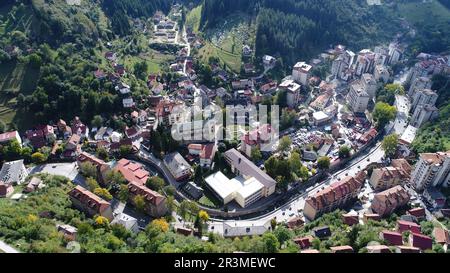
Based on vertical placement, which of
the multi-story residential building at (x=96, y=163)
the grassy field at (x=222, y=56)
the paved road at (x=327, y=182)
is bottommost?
the paved road at (x=327, y=182)

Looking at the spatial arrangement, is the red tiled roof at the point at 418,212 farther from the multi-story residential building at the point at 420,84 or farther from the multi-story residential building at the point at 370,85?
the multi-story residential building at the point at 420,84

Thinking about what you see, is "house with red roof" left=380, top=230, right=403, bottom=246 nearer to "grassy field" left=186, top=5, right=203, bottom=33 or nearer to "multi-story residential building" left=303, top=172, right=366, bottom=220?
"multi-story residential building" left=303, top=172, right=366, bottom=220

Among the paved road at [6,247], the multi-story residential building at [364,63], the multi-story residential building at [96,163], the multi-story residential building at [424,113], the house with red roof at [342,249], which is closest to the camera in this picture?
the paved road at [6,247]

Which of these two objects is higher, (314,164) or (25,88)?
(25,88)

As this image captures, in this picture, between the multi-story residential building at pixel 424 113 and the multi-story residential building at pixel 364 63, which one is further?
the multi-story residential building at pixel 364 63

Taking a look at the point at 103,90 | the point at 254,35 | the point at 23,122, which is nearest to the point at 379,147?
the point at 254,35

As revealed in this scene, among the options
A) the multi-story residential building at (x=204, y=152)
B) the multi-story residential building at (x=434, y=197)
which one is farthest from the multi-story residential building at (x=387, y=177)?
the multi-story residential building at (x=204, y=152)

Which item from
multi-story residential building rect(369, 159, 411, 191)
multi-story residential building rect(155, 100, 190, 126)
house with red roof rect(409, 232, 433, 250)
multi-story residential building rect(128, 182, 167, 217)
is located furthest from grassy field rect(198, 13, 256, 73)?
house with red roof rect(409, 232, 433, 250)
